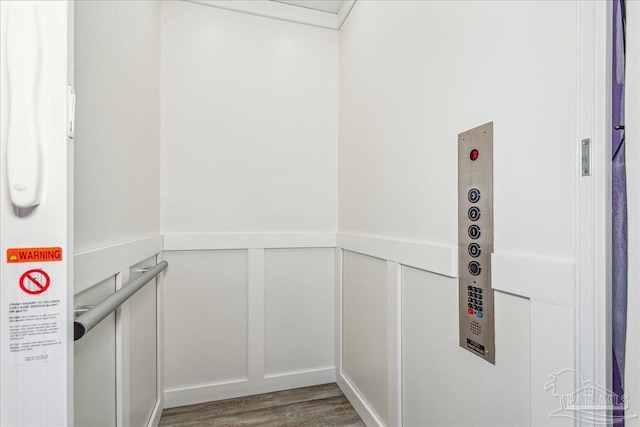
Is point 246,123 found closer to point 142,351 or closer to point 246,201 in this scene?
point 246,201

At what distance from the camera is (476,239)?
1.02m

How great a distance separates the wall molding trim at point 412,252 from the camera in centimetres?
112

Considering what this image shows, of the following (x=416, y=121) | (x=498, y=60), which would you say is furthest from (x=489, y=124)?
(x=416, y=121)

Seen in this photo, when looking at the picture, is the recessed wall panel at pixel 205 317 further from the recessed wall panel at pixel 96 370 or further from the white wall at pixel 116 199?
the recessed wall panel at pixel 96 370

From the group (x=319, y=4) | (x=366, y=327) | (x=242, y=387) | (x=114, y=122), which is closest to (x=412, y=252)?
(x=366, y=327)

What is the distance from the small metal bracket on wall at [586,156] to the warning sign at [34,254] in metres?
1.10

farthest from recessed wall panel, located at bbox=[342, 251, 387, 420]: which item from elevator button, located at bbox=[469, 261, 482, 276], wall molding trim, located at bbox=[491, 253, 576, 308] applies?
wall molding trim, located at bbox=[491, 253, 576, 308]

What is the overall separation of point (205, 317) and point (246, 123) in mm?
1295

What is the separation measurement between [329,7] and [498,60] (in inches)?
64.5

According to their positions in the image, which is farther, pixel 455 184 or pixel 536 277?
pixel 455 184

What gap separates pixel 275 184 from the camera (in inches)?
84.4

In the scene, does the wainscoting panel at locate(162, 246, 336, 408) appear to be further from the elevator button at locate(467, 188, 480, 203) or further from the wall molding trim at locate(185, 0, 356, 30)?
the wall molding trim at locate(185, 0, 356, 30)

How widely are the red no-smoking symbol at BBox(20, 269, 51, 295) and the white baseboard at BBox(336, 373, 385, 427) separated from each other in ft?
5.39

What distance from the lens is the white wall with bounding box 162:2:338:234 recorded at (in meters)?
1.96
